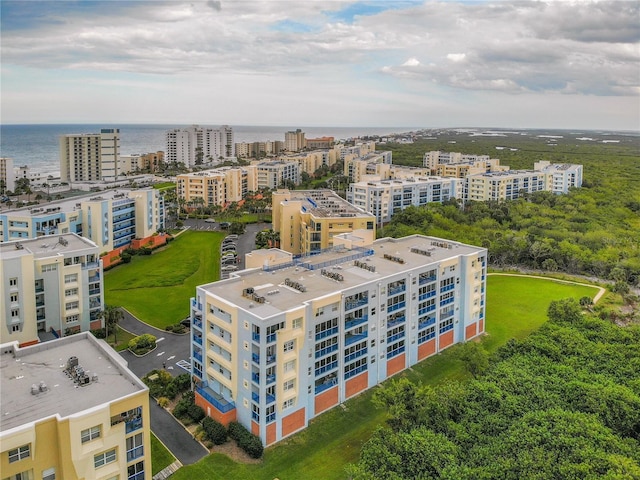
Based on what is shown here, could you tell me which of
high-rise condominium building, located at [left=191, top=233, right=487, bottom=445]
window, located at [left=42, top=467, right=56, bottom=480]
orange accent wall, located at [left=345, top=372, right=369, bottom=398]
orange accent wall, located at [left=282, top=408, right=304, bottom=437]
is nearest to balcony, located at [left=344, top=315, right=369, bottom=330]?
high-rise condominium building, located at [left=191, top=233, right=487, bottom=445]

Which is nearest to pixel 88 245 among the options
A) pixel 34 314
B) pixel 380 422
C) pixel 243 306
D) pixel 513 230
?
pixel 34 314

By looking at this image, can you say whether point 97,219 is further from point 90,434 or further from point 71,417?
point 71,417

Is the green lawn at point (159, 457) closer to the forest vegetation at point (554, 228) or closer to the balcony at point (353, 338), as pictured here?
the balcony at point (353, 338)

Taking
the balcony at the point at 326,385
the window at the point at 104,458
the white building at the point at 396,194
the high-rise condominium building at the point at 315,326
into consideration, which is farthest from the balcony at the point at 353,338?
the white building at the point at 396,194

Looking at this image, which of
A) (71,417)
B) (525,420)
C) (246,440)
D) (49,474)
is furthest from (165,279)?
(525,420)

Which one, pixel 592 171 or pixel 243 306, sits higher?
pixel 592 171

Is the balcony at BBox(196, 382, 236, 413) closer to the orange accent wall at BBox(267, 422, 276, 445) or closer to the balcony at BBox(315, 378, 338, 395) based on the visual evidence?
Answer: the orange accent wall at BBox(267, 422, 276, 445)

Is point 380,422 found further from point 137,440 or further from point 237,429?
point 137,440
